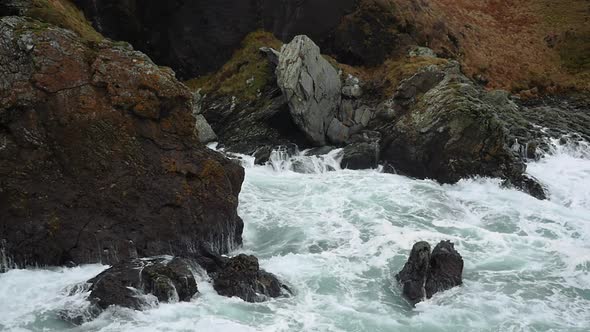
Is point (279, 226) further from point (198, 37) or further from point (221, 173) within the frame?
point (198, 37)

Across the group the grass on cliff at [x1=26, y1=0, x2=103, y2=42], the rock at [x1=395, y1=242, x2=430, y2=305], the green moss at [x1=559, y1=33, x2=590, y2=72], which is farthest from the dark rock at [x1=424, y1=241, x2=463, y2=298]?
the green moss at [x1=559, y1=33, x2=590, y2=72]

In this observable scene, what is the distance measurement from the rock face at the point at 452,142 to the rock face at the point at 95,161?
1165 cm

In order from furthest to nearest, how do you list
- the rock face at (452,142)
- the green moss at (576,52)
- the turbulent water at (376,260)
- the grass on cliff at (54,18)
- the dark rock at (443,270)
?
the green moss at (576,52) → the rock face at (452,142) → the grass on cliff at (54,18) → the dark rock at (443,270) → the turbulent water at (376,260)

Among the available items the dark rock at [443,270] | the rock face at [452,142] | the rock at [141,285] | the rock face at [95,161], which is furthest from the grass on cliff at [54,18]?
the rock face at [452,142]

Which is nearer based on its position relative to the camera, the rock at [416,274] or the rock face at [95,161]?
the rock at [416,274]

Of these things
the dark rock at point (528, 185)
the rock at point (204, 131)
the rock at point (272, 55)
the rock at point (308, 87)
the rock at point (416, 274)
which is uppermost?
the rock at point (272, 55)

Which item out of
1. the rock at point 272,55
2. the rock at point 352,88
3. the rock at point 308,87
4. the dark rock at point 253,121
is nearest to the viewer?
the rock at point 308,87

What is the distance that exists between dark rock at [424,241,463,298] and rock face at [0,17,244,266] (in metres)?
6.81

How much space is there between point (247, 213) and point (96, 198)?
268 inches

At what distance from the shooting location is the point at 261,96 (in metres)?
34.9

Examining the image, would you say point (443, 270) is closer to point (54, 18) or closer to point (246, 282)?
point (246, 282)

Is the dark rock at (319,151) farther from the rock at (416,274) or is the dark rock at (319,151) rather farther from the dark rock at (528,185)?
the rock at (416,274)

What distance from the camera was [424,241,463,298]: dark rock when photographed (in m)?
17.9

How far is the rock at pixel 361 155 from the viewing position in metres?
30.3
